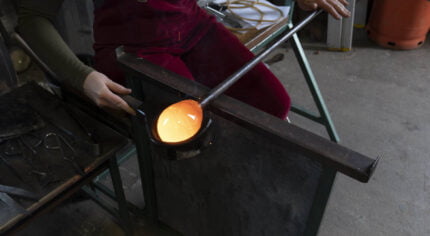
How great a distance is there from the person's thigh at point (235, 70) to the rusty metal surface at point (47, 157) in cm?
37

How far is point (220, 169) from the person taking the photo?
1.16 m

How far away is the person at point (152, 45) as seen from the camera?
3.71ft

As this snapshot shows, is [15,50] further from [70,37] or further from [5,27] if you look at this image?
[70,37]

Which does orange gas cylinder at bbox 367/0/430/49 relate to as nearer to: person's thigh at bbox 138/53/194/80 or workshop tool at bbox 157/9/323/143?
person's thigh at bbox 138/53/194/80

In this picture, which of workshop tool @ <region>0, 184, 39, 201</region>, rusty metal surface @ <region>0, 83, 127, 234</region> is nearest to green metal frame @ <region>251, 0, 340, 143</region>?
rusty metal surface @ <region>0, 83, 127, 234</region>

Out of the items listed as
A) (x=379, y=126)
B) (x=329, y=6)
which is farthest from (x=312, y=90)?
(x=379, y=126)

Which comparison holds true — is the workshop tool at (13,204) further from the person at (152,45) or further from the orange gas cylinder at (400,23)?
the orange gas cylinder at (400,23)

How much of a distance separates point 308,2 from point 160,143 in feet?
2.79

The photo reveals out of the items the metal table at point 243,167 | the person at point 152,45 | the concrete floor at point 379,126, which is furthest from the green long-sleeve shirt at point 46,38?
the concrete floor at point 379,126

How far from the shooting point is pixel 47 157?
4.03ft

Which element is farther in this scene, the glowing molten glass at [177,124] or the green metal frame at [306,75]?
the green metal frame at [306,75]

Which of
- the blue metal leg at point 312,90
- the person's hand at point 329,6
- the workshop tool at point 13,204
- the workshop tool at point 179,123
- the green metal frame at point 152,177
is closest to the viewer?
the workshop tool at point 179,123

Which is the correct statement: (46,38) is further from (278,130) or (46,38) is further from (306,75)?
(306,75)

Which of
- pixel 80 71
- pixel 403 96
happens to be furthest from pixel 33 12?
pixel 403 96
